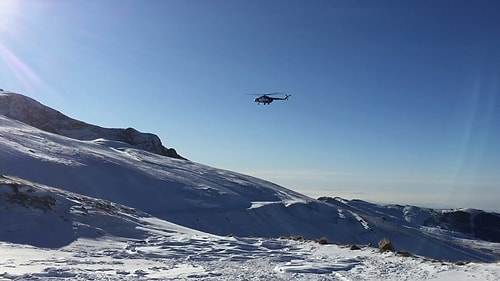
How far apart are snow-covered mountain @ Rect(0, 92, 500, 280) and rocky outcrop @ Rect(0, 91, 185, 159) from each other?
26.6m

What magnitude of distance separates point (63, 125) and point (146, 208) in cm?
7110

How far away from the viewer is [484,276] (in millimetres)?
11773

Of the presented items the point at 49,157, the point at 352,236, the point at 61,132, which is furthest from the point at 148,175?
the point at 61,132

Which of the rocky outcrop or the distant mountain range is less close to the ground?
the rocky outcrop

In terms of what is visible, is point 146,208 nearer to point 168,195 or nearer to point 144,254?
point 168,195

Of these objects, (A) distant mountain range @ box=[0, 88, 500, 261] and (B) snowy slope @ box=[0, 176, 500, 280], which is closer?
(B) snowy slope @ box=[0, 176, 500, 280]

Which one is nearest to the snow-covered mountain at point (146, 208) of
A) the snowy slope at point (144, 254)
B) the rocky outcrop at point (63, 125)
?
the snowy slope at point (144, 254)

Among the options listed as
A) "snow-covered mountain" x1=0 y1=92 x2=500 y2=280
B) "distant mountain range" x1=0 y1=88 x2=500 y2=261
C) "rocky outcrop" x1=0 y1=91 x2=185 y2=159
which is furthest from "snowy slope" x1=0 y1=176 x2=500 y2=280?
"rocky outcrop" x1=0 y1=91 x2=185 y2=159

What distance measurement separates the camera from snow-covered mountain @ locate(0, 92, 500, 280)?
18.6 meters

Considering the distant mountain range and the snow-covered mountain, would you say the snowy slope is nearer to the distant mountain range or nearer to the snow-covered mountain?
the snow-covered mountain

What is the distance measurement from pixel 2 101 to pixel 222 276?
369ft

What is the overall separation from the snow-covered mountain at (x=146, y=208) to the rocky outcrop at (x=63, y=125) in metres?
26.6

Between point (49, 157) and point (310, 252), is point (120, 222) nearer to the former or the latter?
point (310, 252)

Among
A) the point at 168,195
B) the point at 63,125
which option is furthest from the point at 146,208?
the point at 63,125
